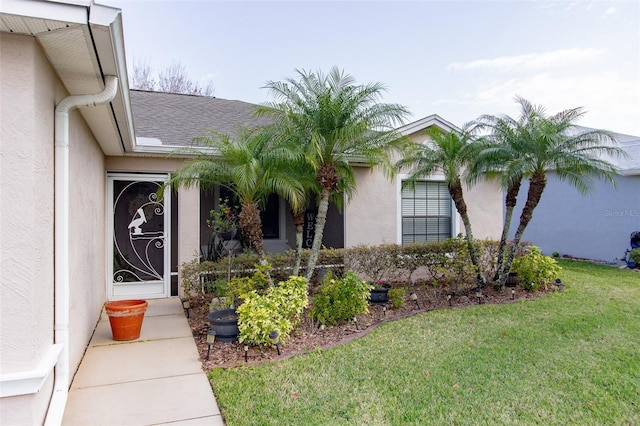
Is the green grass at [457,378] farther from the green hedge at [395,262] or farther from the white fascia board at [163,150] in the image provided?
the white fascia board at [163,150]

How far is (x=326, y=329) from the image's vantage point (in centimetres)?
645

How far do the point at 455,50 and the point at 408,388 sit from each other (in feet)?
39.3

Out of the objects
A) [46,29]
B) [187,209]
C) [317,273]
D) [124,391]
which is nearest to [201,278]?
[187,209]

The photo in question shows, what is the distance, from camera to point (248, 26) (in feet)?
49.9

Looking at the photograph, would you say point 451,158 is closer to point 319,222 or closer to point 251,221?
point 319,222

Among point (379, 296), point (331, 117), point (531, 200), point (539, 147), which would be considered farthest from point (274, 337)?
point (531, 200)

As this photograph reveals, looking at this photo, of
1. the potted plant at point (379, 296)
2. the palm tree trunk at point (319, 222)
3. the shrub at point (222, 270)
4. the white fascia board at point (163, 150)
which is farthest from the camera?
the potted plant at point (379, 296)

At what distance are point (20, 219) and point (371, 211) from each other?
7.94 m

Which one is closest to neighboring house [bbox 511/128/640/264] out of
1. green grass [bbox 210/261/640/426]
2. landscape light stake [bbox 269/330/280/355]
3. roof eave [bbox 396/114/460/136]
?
roof eave [bbox 396/114/460/136]

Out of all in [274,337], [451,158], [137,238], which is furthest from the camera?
[451,158]

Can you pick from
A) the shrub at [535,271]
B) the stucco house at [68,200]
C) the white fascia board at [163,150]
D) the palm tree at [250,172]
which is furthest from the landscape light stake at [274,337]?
the shrub at [535,271]

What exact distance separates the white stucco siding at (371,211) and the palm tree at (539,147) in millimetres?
2525

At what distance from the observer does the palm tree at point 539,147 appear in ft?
26.9

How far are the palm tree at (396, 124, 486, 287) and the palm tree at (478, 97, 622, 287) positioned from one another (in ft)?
1.20
